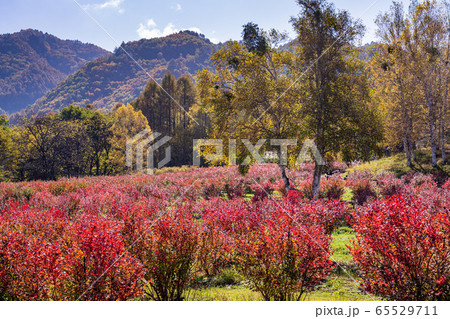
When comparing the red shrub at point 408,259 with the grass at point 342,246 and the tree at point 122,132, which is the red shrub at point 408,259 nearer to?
the grass at point 342,246

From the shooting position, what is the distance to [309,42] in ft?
47.0

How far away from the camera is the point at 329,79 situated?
46.4 feet

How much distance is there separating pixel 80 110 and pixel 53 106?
148835mm

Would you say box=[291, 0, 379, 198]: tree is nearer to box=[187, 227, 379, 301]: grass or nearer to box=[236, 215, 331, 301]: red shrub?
box=[187, 227, 379, 301]: grass

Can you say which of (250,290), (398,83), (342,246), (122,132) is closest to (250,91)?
(342,246)

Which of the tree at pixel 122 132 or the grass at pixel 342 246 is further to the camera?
the tree at pixel 122 132

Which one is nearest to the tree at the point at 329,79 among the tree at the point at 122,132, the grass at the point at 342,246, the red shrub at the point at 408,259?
the grass at the point at 342,246

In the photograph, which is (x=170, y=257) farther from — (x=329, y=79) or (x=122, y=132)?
(x=122, y=132)

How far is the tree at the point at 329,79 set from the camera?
13.5m

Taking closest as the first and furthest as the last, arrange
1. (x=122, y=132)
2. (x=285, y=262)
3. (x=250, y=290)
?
(x=285, y=262)
(x=250, y=290)
(x=122, y=132)

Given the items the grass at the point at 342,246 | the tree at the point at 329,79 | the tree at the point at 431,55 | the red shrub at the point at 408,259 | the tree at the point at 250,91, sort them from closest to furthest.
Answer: the red shrub at the point at 408,259
the grass at the point at 342,246
the tree at the point at 329,79
the tree at the point at 250,91
the tree at the point at 431,55

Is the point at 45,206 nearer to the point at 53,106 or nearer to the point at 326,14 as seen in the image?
the point at 326,14

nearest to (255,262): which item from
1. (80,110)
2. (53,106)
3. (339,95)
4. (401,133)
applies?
(339,95)

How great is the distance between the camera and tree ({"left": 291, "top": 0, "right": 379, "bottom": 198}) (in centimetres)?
1347
